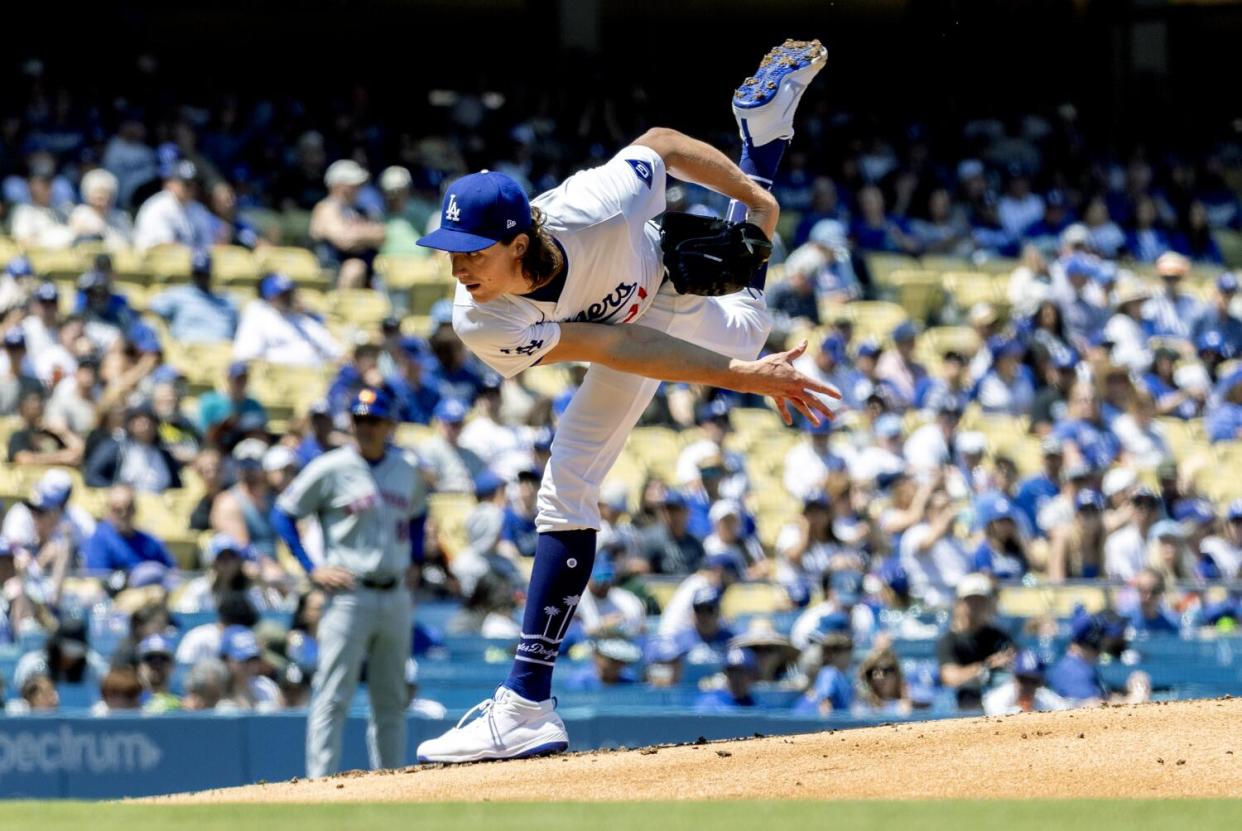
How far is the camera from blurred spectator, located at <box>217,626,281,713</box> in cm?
919

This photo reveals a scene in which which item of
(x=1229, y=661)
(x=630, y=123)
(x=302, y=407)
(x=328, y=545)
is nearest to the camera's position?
(x=328, y=545)

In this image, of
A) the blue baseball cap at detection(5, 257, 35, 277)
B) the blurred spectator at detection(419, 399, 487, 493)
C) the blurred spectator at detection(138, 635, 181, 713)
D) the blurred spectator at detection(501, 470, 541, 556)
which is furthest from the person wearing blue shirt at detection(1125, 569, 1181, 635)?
the blue baseball cap at detection(5, 257, 35, 277)

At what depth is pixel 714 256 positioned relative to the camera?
5824mm

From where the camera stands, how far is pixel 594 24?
1923 centimetres

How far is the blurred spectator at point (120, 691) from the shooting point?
8984 millimetres

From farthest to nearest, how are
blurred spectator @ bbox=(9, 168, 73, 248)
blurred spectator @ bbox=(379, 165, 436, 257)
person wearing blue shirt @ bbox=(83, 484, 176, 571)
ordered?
blurred spectator @ bbox=(379, 165, 436, 257), blurred spectator @ bbox=(9, 168, 73, 248), person wearing blue shirt @ bbox=(83, 484, 176, 571)

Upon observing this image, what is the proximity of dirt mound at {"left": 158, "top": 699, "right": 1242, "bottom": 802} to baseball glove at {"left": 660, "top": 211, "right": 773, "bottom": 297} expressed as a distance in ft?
4.49

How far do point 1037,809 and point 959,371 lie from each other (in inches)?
356

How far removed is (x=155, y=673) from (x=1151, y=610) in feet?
16.6

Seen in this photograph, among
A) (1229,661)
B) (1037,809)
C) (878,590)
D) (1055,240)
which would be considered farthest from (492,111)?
(1037,809)

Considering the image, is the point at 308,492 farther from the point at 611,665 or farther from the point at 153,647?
Result: the point at 611,665

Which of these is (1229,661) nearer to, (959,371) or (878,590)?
(878,590)

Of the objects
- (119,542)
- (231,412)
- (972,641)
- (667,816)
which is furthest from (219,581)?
(667,816)

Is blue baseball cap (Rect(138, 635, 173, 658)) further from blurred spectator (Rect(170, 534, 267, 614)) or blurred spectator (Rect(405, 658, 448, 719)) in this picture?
blurred spectator (Rect(405, 658, 448, 719))
